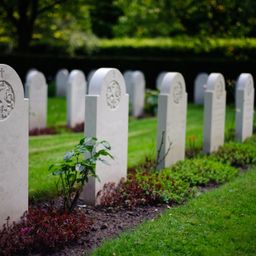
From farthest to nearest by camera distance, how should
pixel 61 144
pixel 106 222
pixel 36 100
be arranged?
pixel 36 100, pixel 61 144, pixel 106 222

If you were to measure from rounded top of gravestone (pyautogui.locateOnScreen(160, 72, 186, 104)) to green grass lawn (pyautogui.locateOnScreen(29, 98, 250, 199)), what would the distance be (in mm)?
1225

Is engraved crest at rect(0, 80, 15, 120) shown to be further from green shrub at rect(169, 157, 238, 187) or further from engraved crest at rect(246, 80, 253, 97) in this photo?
engraved crest at rect(246, 80, 253, 97)

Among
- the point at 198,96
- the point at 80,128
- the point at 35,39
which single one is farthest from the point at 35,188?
the point at 35,39

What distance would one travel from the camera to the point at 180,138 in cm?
870

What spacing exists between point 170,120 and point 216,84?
5.91 feet

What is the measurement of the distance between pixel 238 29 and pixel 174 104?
922cm

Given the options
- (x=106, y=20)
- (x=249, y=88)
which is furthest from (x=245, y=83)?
(x=106, y=20)

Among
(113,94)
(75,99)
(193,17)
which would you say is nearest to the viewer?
(113,94)

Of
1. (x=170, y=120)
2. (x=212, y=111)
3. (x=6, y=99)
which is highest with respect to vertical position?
(x=6, y=99)

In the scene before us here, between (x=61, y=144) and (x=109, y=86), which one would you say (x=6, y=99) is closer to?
(x=109, y=86)

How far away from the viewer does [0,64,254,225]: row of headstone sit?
529 cm

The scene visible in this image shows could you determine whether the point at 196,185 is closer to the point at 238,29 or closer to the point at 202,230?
the point at 202,230

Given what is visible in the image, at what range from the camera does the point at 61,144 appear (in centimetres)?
1051

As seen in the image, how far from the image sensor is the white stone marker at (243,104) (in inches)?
423
